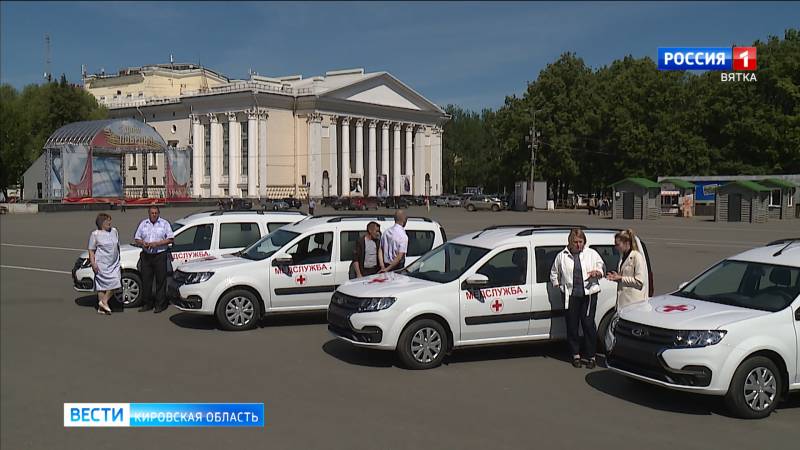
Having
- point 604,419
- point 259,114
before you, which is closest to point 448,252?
point 604,419

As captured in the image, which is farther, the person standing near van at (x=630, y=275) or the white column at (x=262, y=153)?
the white column at (x=262, y=153)

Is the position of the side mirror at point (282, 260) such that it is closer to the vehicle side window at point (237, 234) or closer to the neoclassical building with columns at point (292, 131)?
the vehicle side window at point (237, 234)

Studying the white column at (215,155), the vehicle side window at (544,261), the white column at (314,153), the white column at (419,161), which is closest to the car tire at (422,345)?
the vehicle side window at (544,261)

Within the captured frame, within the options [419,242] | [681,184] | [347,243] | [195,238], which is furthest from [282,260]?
[681,184]

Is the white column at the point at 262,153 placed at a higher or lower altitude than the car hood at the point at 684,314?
higher

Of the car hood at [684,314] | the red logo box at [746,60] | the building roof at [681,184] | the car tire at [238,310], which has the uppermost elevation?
the red logo box at [746,60]

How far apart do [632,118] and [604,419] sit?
2805 inches

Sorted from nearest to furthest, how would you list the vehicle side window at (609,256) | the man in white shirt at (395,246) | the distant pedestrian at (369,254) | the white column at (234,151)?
the vehicle side window at (609,256) < the man in white shirt at (395,246) < the distant pedestrian at (369,254) < the white column at (234,151)

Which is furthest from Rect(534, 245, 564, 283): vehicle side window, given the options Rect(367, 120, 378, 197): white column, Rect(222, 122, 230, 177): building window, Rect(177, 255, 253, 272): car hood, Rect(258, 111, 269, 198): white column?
Rect(367, 120, 378, 197): white column

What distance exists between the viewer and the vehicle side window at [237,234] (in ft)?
47.2

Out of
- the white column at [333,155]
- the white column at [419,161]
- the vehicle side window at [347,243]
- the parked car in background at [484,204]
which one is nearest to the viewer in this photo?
the vehicle side window at [347,243]

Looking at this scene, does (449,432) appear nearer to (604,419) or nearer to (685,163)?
(604,419)

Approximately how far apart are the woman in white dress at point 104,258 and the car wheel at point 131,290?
3.33 ft

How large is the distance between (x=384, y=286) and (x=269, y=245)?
3684 mm
